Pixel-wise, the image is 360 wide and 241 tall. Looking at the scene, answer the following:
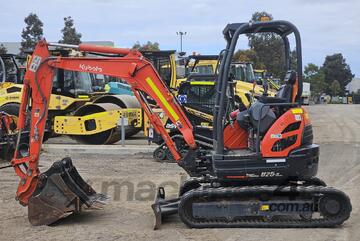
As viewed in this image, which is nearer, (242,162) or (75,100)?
(242,162)

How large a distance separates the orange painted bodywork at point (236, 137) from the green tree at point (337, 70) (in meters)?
92.2

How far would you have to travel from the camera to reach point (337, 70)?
318 feet

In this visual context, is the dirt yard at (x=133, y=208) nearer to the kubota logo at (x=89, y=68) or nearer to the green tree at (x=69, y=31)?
the kubota logo at (x=89, y=68)

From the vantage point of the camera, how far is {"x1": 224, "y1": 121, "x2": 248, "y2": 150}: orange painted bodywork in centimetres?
709

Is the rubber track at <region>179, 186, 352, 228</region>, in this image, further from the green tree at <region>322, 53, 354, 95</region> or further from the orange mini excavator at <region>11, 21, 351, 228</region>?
the green tree at <region>322, 53, 354, 95</region>

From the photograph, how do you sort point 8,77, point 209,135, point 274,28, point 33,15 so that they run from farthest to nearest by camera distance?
1. point 33,15
2. point 8,77
3. point 209,135
4. point 274,28

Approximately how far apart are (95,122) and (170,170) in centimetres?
460

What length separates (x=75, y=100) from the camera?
1603 cm

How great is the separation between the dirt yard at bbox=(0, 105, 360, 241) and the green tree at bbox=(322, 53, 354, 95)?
8599 cm

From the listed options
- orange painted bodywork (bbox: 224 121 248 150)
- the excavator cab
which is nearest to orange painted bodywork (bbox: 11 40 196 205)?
orange painted bodywork (bbox: 224 121 248 150)

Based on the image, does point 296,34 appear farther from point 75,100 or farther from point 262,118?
point 75,100

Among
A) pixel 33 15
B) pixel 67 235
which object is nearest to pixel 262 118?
pixel 67 235

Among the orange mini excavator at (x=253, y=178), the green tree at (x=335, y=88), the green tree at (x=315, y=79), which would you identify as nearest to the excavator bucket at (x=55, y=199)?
the orange mini excavator at (x=253, y=178)

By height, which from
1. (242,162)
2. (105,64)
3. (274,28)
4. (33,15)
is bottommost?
(242,162)
